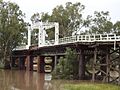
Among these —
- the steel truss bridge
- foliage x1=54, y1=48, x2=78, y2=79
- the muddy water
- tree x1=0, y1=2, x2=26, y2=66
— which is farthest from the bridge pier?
foliage x1=54, y1=48, x2=78, y2=79

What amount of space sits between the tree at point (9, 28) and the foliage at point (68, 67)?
133 feet

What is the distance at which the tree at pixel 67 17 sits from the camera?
331 ft

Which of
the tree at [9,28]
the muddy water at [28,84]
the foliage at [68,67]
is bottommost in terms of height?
the muddy water at [28,84]

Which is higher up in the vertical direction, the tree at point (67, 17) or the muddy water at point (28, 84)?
the tree at point (67, 17)

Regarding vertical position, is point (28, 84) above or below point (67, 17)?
below

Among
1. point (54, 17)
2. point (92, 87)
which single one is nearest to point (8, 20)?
point (54, 17)

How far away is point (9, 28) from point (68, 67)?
42443mm

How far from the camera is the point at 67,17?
101125 millimetres

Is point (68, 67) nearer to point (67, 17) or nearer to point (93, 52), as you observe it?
point (93, 52)

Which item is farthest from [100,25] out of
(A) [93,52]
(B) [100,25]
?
(A) [93,52]

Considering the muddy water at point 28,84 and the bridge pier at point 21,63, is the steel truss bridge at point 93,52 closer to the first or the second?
the muddy water at point 28,84

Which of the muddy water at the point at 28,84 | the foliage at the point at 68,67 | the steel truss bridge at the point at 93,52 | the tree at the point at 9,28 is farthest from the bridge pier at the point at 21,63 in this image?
the foliage at the point at 68,67

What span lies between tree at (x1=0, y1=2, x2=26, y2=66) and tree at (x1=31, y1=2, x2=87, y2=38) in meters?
8.49

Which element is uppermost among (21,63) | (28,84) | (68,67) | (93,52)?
(93,52)
